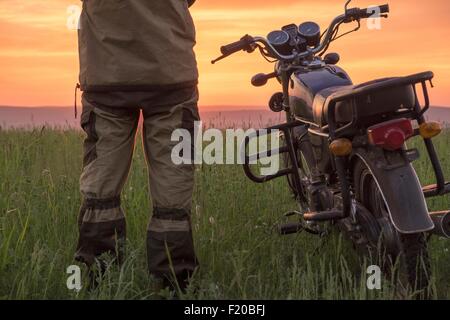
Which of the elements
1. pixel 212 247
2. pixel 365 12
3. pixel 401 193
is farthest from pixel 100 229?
pixel 365 12

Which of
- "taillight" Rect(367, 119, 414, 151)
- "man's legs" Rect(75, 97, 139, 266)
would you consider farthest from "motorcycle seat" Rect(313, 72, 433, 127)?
"man's legs" Rect(75, 97, 139, 266)

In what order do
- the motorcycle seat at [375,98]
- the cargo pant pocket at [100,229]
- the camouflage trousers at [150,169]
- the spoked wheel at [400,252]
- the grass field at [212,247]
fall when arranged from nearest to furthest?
the motorcycle seat at [375,98]
the spoked wheel at [400,252]
the grass field at [212,247]
the camouflage trousers at [150,169]
the cargo pant pocket at [100,229]

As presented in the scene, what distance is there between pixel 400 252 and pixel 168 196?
1.28 metres

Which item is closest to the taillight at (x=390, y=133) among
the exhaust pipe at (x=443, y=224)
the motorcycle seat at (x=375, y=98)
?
the motorcycle seat at (x=375, y=98)

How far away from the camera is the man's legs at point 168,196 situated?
154 inches

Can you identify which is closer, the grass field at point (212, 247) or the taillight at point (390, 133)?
the taillight at point (390, 133)

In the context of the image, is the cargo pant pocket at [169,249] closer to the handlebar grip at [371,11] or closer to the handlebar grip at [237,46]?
the handlebar grip at [237,46]

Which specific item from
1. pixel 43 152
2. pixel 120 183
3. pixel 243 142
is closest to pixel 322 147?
pixel 243 142

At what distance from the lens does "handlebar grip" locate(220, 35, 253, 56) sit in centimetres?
487

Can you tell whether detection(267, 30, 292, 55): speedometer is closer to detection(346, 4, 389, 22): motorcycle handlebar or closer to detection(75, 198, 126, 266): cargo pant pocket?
detection(346, 4, 389, 22): motorcycle handlebar

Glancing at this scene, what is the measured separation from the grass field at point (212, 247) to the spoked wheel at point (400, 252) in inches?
4.5

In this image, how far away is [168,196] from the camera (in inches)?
155

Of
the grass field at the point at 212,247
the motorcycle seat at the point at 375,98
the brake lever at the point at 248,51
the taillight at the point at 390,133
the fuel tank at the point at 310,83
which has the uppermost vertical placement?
the brake lever at the point at 248,51

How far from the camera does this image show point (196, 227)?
4.91 m
